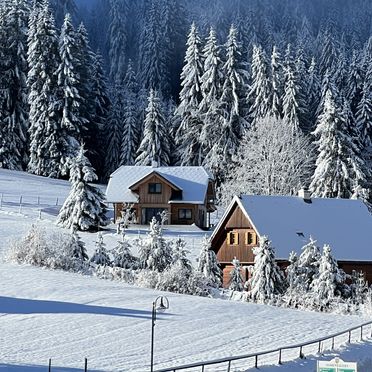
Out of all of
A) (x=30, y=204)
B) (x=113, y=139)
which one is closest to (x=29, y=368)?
(x=30, y=204)

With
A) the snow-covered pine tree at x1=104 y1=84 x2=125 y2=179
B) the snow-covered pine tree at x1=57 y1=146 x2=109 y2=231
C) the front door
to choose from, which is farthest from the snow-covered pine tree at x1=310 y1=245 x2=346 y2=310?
the snow-covered pine tree at x1=104 y1=84 x2=125 y2=179

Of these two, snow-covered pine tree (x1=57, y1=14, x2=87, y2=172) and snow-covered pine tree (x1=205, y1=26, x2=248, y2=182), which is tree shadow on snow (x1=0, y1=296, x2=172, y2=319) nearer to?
snow-covered pine tree (x1=57, y1=14, x2=87, y2=172)

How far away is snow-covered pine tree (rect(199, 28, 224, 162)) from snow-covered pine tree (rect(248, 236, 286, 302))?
38.7 metres

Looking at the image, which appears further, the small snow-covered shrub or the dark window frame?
the dark window frame

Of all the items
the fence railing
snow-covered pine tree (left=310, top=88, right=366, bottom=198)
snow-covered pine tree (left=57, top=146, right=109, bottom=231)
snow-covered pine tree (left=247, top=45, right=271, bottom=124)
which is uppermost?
snow-covered pine tree (left=247, top=45, right=271, bottom=124)

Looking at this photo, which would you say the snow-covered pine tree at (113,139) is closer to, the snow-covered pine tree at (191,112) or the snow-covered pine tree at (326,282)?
the snow-covered pine tree at (191,112)

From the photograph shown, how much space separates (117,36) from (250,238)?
95624 mm

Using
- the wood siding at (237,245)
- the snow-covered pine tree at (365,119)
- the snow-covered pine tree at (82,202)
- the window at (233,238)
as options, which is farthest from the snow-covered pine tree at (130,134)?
the window at (233,238)

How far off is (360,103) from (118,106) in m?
26.1

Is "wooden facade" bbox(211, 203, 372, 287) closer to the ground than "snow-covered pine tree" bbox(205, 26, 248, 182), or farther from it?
closer to the ground

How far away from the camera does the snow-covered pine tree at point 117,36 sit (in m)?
129

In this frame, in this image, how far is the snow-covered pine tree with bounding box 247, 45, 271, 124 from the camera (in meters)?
78.5

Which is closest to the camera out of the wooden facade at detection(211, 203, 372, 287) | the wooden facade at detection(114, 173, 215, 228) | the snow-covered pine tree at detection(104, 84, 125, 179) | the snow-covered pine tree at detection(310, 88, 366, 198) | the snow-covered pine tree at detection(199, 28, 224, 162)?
the wooden facade at detection(211, 203, 372, 287)

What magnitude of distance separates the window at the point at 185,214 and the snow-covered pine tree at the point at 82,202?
11.8 metres
